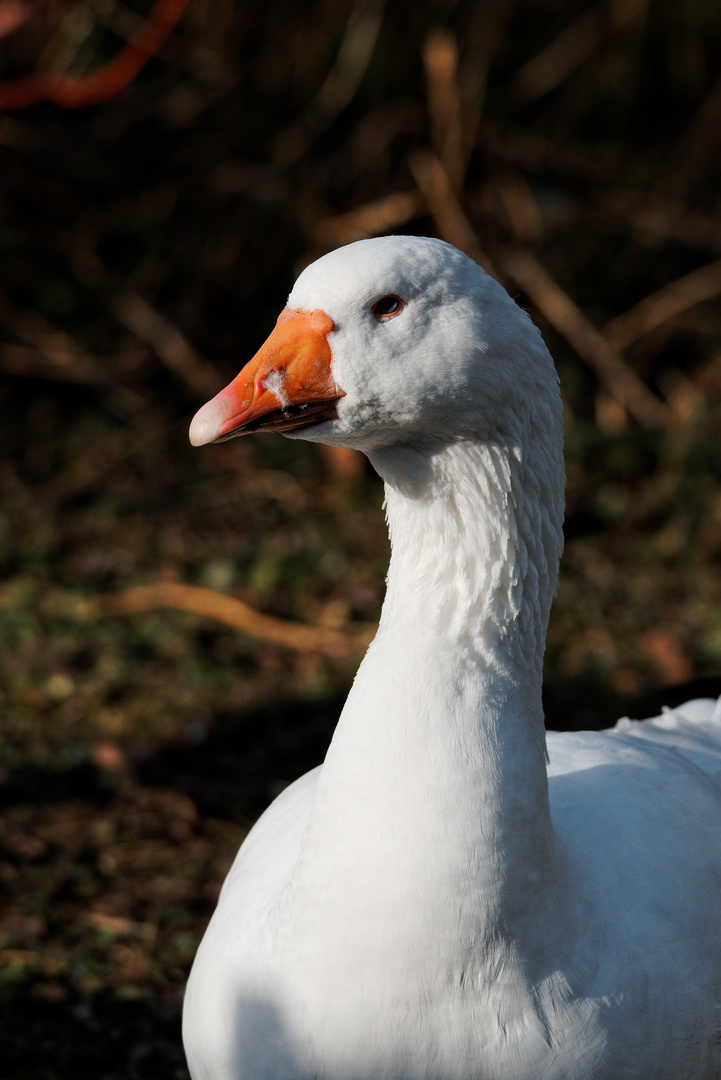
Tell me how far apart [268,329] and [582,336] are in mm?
2094

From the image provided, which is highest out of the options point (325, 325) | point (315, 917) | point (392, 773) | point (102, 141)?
point (102, 141)

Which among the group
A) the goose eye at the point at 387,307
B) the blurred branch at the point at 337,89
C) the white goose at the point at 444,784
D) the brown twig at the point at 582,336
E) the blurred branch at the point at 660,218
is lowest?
the white goose at the point at 444,784

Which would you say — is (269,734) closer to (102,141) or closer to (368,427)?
(368,427)

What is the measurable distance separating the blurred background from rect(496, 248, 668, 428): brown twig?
0.06ft

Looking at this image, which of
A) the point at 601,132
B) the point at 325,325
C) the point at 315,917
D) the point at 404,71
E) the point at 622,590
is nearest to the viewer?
the point at 325,325

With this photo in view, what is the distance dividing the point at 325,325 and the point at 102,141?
5.49m

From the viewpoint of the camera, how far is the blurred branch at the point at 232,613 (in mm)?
5125

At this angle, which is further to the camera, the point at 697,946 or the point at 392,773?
the point at 697,946

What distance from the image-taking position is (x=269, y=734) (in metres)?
4.64

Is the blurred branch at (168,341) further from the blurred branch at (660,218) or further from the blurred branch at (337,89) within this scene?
the blurred branch at (660,218)

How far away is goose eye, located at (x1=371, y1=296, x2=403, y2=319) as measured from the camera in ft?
6.28

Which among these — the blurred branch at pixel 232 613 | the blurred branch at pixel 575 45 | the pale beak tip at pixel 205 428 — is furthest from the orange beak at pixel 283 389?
the blurred branch at pixel 575 45

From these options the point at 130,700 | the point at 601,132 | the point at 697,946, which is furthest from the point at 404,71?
the point at 697,946

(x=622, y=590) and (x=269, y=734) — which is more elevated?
(x=622, y=590)
